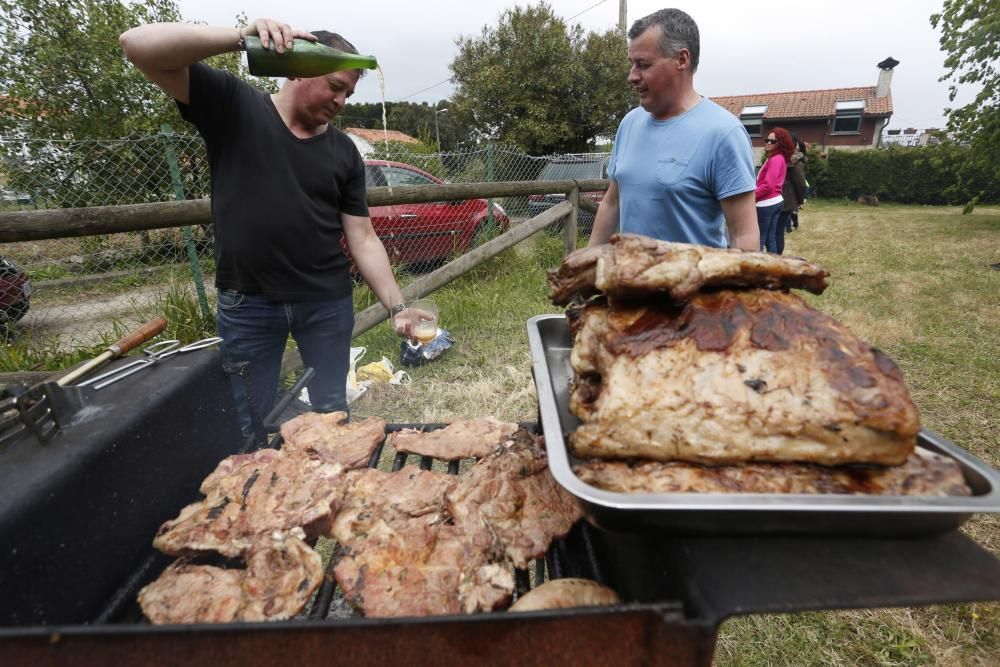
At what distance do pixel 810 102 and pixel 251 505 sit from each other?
40093mm

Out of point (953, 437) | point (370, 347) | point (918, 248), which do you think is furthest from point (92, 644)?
point (918, 248)

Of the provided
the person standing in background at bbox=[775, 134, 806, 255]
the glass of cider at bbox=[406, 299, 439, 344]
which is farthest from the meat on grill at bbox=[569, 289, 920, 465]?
the person standing in background at bbox=[775, 134, 806, 255]

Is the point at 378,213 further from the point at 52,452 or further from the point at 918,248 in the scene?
the point at 918,248

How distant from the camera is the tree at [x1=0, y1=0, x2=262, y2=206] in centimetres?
527

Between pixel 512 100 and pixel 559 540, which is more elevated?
pixel 512 100

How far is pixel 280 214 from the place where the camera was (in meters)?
2.35

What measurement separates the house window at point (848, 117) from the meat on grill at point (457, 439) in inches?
1507

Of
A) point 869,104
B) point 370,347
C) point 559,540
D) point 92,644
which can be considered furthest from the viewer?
point 869,104

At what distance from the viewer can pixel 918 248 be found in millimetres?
10453

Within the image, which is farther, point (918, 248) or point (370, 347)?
point (918, 248)

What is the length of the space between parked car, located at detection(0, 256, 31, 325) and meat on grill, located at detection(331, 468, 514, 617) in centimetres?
448

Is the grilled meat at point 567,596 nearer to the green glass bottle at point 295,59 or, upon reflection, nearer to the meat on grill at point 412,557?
the meat on grill at point 412,557

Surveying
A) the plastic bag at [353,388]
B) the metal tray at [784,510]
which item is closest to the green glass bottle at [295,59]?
the metal tray at [784,510]

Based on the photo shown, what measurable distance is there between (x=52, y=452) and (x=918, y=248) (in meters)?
13.5
